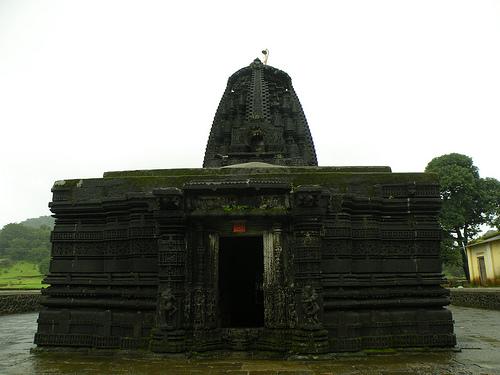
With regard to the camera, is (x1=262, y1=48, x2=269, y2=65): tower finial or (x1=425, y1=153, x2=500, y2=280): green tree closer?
(x1=262, y1=48, x2=269, y2=65): tower finial

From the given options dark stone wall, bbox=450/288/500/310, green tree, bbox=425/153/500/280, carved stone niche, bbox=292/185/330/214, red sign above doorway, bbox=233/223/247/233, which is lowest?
dark stone wall, bbox=450/288/500/310

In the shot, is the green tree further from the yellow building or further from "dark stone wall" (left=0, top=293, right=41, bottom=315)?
"dark stone wall" (left=0, top=293, right=41, bottom=315)

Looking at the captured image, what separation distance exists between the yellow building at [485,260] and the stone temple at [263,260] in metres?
20.8

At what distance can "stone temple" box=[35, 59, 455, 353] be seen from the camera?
8062 millimetres

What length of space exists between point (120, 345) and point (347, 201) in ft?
17.9

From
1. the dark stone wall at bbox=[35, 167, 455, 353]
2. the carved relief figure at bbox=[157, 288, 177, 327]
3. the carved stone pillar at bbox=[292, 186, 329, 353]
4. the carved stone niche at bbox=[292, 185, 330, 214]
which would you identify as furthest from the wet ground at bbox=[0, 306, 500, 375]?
the carved stone niche at bbox=[292, 185, 330, 214]

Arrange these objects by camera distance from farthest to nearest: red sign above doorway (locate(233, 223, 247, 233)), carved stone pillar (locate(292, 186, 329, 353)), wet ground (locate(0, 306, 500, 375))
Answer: red sign above doorway (locate(233, 223, 247, 233))
carved stone pillar (locate(292, 186, 329, 353))
wet ground (locate(0, 306, 500, 375))

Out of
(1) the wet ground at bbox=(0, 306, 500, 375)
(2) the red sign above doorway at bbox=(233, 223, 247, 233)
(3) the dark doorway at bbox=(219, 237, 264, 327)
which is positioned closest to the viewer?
(1) the wet ground at bbox=(0, 306, 500, 375)

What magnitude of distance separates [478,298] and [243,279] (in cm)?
1470

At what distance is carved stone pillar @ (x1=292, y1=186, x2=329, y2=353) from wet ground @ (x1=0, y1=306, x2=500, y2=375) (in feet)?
1.58

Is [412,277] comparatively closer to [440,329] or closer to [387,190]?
[440,329]

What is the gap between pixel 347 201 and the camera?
8.75 meters

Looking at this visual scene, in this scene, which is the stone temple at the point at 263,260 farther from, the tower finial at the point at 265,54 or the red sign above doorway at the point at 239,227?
the tower finial at the point at 265,54

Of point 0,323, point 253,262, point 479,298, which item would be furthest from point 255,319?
point 479,298
